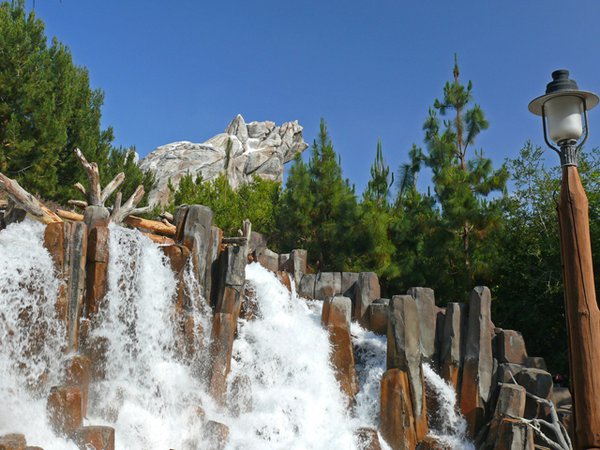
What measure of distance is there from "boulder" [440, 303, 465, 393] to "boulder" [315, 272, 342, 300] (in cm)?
238

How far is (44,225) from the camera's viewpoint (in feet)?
29.3

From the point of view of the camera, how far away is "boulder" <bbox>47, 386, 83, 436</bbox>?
7.08 m

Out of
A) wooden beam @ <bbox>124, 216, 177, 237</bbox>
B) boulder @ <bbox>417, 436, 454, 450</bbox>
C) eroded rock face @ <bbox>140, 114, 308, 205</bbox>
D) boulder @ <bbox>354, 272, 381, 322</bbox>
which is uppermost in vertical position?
eroded rock face @ <bbox>140, 114, 308, 205</bbox>

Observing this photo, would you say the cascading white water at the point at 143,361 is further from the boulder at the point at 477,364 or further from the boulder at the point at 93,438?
the boulder at the point at 477,364

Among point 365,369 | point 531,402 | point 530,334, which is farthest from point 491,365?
point 530,334

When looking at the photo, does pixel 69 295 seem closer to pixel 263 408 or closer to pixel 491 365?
A: pixel 263 408

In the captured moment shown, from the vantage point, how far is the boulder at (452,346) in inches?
416

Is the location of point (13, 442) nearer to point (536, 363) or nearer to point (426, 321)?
point (426, 321)

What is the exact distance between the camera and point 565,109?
309cm

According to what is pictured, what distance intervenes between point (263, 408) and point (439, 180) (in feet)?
23.8

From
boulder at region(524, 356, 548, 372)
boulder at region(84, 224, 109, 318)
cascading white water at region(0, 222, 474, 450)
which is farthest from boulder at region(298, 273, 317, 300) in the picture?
boulder at region(84, 224, 109, 318)

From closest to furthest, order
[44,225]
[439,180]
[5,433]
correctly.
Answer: [5,433], [44,225], [439,180]

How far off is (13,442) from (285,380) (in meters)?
4.49

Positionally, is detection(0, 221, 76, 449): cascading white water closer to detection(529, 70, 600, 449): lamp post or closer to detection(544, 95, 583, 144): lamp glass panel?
detection(529, 70, 600, 449): lamp post
